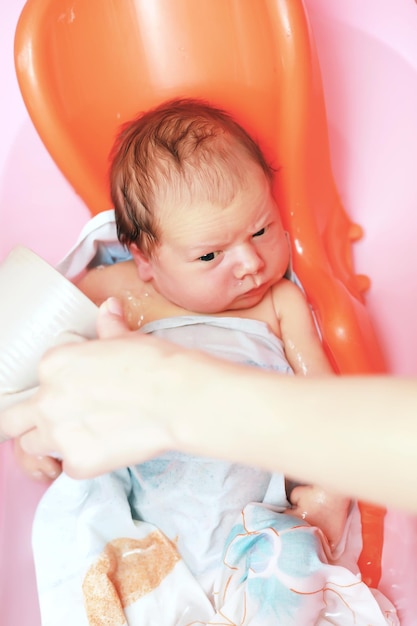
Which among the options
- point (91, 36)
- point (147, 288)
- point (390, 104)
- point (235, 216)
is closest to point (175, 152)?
point (235, 216)

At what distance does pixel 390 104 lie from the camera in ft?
4.50

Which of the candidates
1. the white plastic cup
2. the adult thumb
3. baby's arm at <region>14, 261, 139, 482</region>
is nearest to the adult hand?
the adult thumb

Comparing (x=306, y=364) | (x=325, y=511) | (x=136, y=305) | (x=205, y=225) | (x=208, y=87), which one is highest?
(x=208, y=87)

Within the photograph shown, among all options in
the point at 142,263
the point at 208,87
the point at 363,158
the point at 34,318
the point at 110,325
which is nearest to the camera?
the point at 110,325

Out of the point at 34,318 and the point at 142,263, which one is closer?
the point at 34,318

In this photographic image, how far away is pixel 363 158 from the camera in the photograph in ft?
4.61

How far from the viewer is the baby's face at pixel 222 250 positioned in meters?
1.06

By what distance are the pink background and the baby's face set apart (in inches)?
11.7

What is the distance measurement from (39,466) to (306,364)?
46 cm

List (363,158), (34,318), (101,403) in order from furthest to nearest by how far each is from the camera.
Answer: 1. (363,158)
2. (34,318)
3. (101,403)

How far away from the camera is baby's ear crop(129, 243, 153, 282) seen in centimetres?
116

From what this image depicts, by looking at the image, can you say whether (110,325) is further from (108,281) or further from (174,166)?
(108,281)

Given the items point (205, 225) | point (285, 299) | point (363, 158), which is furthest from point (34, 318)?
point (363, 158)

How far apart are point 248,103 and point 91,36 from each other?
30 centimetres
